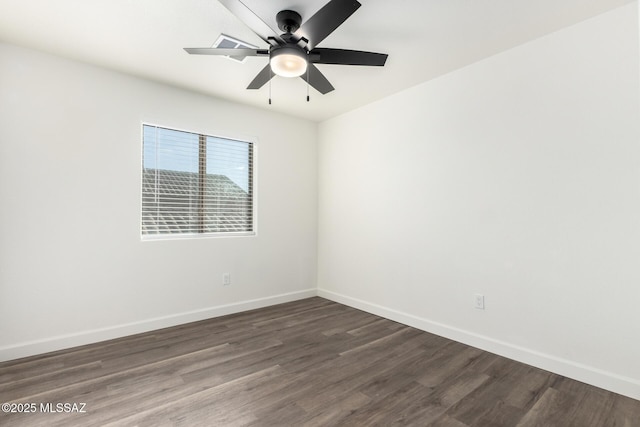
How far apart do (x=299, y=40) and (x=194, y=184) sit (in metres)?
2.16

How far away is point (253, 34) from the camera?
2.30 m

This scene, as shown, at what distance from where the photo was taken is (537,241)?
7.79ft

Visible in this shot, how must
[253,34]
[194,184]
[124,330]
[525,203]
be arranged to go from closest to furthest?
[253,34]
[525,203]
[124,330]
[194,184]

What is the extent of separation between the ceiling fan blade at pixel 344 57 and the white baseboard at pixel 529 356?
2347mm

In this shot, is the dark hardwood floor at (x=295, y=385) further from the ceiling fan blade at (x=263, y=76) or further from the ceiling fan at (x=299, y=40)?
the ceiling fan blade at (x=263, y=76)

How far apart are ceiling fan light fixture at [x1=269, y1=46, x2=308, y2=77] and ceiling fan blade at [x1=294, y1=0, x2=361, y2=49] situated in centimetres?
9

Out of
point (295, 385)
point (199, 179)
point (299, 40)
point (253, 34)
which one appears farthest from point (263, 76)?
point (295, 385)

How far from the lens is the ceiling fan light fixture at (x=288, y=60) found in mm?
1893

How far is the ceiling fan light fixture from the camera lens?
6.21 ft

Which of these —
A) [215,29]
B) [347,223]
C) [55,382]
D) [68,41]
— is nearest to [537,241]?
[347,223]

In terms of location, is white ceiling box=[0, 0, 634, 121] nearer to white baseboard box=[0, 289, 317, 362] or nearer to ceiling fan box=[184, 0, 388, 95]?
ceiling fan box=[184, 0, 388, 95]

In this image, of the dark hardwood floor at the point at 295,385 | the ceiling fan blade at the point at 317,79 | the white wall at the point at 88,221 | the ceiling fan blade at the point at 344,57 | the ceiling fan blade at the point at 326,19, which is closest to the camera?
the ceiling fan blade at the point at 326,19

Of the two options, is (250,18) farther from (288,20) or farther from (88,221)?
(88,221)

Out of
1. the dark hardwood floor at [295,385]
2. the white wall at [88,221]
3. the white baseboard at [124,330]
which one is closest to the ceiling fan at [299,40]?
the white wall at [88,221]
